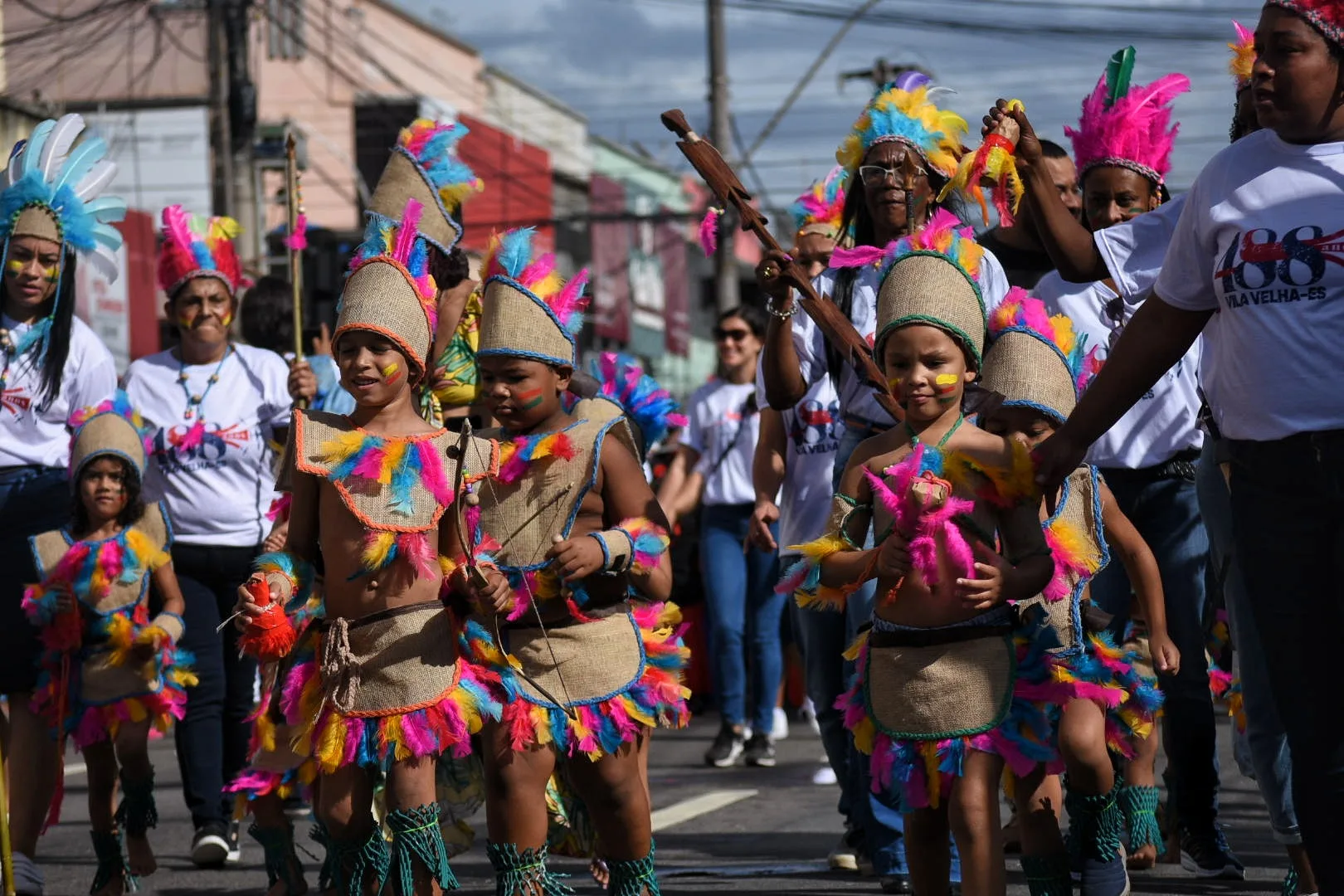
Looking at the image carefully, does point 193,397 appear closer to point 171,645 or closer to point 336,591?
point 171,645

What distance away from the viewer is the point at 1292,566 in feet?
13.5

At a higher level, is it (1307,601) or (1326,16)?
(1326,16)

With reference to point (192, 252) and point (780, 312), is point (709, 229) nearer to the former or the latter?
point (780, 312)

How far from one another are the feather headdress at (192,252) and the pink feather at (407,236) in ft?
8.56

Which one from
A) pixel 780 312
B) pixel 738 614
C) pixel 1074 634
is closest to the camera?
pixel 1074 634

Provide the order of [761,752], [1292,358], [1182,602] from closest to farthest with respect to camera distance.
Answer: [1292,358] < [1182,602] < [761,752]

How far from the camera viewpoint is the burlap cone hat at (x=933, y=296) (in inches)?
201

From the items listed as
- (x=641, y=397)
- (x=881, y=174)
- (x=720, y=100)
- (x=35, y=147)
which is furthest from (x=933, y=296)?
(x=720, y=100)

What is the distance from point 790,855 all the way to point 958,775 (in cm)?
267

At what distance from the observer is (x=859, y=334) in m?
6.29

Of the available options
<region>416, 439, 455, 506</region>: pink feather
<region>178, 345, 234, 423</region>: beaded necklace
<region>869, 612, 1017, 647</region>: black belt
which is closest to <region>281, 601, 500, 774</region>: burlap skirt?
<region>416, 439, 455, 506</region>: pink feather

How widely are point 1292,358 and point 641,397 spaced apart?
338cm

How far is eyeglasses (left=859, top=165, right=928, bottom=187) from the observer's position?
6.32m

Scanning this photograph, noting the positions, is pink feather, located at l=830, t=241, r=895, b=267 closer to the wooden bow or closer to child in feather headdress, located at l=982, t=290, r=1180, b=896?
child in feather headdress, located at l=982, t=290, r=1180, b=896
